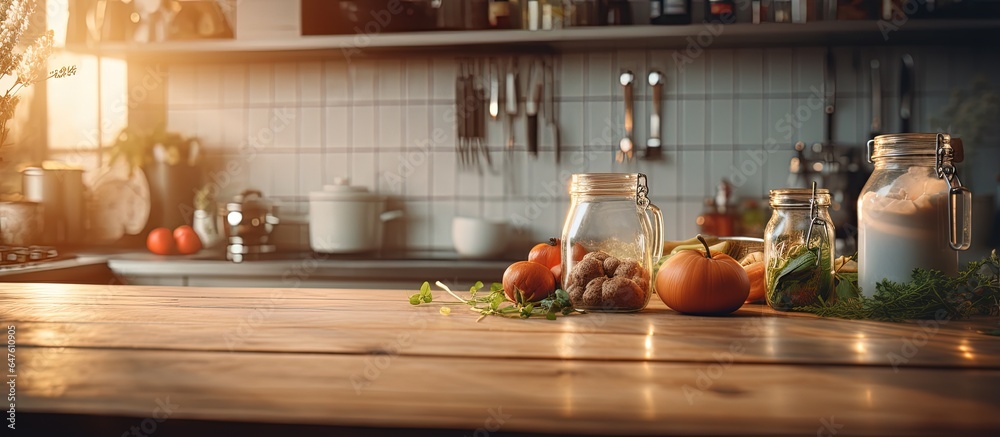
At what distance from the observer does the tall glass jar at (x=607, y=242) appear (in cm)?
98

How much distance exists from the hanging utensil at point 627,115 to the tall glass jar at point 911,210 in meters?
1.82

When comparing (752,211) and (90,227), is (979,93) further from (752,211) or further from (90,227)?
(90,227)

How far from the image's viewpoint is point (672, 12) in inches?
101

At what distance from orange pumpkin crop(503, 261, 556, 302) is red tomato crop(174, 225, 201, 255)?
1866 millimetres

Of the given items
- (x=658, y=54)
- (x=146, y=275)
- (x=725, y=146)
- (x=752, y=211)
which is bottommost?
(x=146, y=275)

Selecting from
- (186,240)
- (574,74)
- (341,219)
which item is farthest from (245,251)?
(574,74)

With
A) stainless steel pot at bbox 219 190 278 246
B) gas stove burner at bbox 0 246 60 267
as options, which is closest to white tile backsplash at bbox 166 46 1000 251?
stainless steel pot at bbox 219 190 278 246

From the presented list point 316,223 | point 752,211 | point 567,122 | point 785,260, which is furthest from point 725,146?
point 785,260

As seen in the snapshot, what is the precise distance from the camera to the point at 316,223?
104 inches

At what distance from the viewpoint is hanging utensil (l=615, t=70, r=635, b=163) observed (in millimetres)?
2762

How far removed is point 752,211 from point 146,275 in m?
1.88

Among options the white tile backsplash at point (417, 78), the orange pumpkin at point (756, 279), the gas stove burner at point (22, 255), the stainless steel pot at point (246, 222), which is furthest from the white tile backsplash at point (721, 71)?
the gas stove burner at point (22, 255)

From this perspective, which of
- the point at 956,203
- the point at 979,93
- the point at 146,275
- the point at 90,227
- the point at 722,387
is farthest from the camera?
the point at 90,227

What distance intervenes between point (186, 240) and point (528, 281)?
1.90 meters
